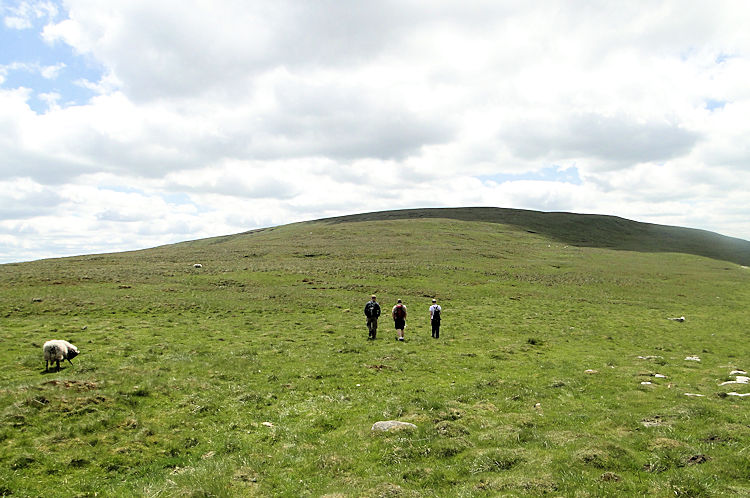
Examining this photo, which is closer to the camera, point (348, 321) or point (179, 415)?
point (179, 415)

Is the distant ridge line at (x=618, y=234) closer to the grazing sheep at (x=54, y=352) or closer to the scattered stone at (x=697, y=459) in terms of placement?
the scattered stone at (x=697, y=459)

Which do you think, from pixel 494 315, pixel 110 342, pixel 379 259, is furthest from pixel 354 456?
pixel 379 259

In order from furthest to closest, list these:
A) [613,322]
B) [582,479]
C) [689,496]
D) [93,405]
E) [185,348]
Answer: [613,322], [185,348], [93,405], [582,479], [689,496]

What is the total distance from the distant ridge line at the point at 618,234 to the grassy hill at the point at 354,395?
9545 centimetres

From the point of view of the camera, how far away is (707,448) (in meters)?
12.0

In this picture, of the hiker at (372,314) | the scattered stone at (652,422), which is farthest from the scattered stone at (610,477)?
the hiker at (372,314)

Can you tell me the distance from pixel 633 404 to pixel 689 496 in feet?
29.9

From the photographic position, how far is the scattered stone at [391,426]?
14.3 m

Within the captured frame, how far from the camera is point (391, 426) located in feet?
47.6

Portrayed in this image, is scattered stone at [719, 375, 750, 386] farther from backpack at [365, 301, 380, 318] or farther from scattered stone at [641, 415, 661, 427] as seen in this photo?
backpack at [365, 301, 380, 318]

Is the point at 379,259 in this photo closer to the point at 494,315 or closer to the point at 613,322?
the point at 494,315

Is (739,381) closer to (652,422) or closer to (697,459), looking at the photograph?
(652,422)

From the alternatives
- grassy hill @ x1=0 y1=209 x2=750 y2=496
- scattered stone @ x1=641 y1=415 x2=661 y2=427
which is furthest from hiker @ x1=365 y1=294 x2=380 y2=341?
scattered stone @ x1=641 y1=415 x2=661 y2=427

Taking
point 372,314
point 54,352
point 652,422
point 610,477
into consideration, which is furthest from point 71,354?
point 652,422
